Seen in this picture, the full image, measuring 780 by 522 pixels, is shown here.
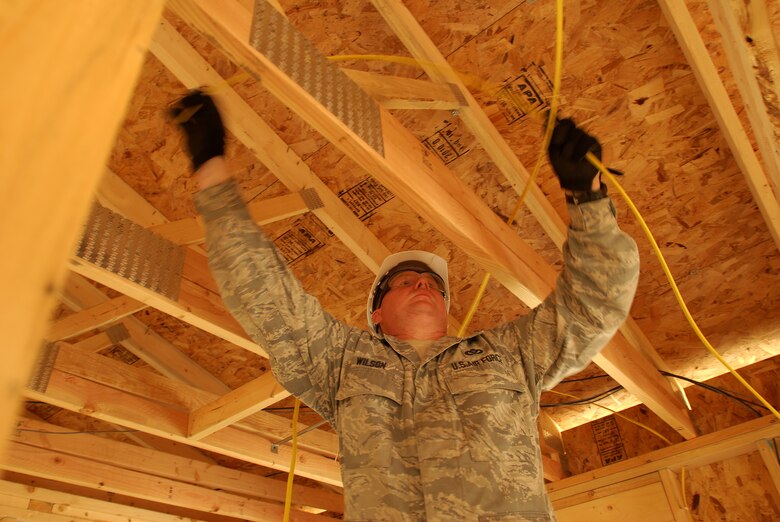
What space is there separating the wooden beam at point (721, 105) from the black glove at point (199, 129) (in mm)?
1393

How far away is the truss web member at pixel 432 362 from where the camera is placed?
122 cm

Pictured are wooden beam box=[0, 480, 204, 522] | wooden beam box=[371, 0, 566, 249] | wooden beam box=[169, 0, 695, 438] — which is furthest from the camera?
wooden beam box=[0, 480, 204, 522]

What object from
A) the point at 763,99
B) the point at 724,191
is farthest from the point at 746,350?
the point at 763,99

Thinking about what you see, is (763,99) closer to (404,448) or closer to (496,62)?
(496,62)

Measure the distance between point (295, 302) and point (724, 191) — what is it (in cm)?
189

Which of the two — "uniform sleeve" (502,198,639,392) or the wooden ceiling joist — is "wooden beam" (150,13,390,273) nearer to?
the wooden ceiling joist

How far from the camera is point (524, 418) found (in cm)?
139

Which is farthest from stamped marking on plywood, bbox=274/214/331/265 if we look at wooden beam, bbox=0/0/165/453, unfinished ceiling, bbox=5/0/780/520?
wooden beam, bbox=0/0/165/453

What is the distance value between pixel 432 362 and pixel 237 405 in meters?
1.30

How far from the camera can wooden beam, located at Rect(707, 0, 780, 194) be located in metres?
1.48

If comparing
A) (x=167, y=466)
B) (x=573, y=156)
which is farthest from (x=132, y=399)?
(x=573, y=156)

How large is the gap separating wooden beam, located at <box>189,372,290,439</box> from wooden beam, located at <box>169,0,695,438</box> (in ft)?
3.39

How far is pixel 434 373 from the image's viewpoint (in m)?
1.47

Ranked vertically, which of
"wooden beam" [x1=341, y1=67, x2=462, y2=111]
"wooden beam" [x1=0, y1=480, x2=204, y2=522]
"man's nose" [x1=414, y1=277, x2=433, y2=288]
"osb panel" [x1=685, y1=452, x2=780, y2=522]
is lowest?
"osb panel" [x1=685, y1=452, x2=780, y2=522]
